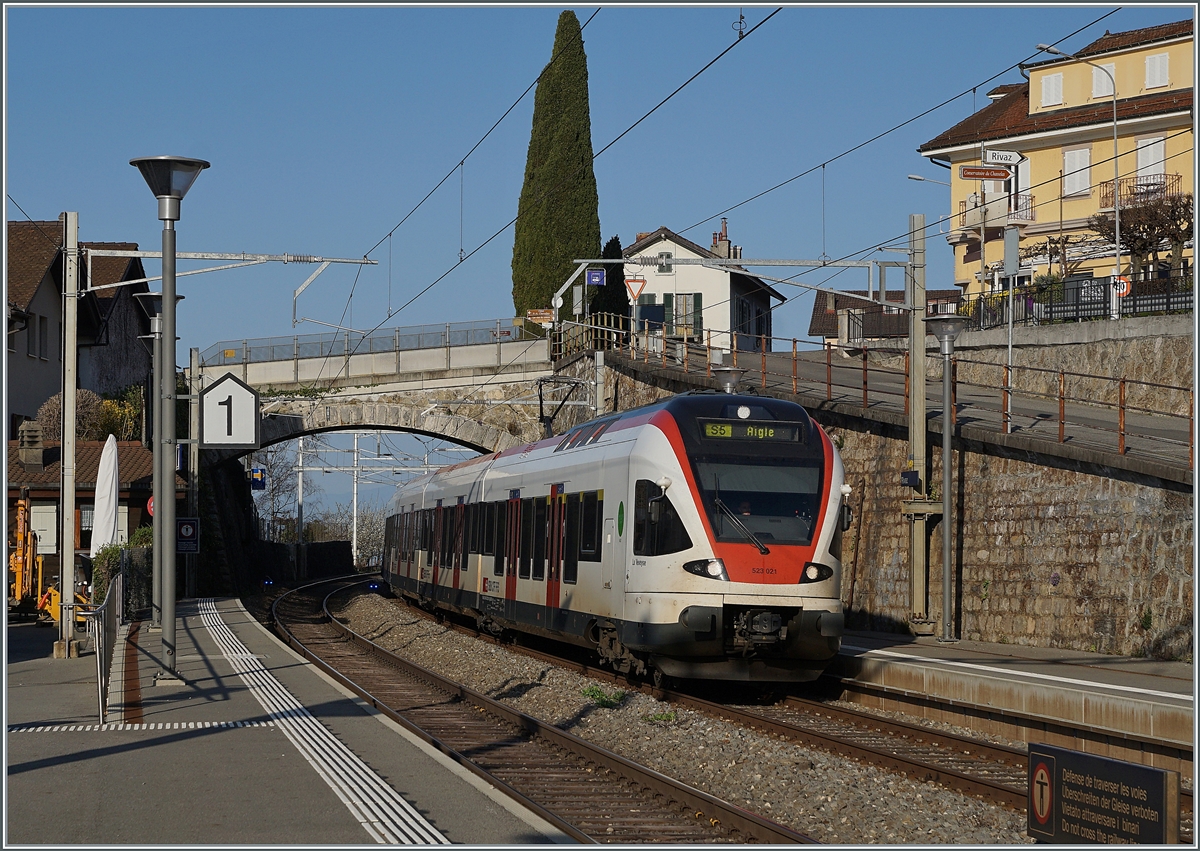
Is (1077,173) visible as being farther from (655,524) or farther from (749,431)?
(655,524)

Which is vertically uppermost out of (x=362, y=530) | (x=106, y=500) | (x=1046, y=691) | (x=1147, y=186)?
(x=1147, y=186)

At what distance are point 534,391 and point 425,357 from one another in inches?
148

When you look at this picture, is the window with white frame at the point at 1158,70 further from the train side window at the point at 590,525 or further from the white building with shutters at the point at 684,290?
the train side window at the point at 590,525

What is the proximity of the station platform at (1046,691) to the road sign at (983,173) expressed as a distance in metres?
32.6

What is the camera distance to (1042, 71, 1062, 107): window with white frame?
51938 mm

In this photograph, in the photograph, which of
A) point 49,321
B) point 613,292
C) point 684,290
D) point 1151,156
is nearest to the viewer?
point 49,321

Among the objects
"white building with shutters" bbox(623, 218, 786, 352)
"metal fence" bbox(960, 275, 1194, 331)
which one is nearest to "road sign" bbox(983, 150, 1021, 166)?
"metal fence" bbox(960, 275, 1194, 331)

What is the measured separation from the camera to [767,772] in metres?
10.9

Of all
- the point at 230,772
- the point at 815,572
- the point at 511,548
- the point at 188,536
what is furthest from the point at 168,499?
the point at 188,536

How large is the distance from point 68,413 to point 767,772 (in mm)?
12876

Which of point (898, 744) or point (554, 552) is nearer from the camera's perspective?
point (898, 744)

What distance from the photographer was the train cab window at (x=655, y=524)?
1477cm

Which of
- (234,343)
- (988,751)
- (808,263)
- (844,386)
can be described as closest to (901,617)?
(808,263)

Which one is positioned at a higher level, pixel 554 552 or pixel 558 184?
pixel 558 184
